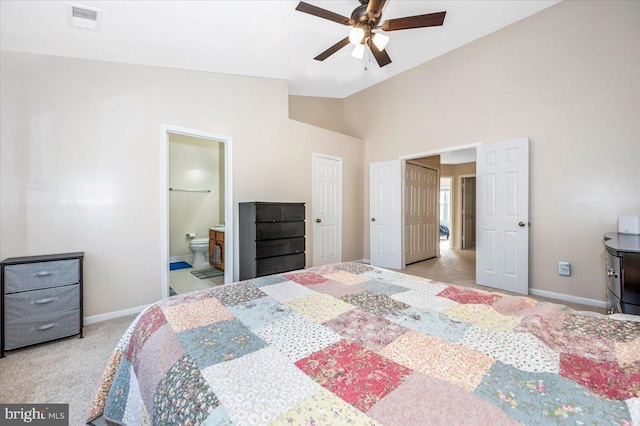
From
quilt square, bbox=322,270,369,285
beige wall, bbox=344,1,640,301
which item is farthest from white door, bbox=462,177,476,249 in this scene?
quilt square, bbox=322,270,369,285

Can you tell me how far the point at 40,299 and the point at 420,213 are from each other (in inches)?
222

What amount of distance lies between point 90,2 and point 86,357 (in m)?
2.75

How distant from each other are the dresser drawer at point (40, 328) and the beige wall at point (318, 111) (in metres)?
4.08

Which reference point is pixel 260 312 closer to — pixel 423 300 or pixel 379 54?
pixel 423 300

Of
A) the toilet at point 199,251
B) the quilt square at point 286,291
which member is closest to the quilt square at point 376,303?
the quilt square at point 286,291

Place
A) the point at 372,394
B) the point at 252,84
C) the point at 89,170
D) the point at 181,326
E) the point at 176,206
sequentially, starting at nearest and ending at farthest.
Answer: the point at 372,394
the point at 181,326
the point at 89,170
the point at 252,84
the point at 176,206

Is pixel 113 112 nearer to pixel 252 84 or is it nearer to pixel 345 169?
pixel 252 84

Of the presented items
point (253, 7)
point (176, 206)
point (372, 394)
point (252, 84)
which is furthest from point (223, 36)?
point (176, 206)

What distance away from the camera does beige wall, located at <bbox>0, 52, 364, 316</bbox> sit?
240cm

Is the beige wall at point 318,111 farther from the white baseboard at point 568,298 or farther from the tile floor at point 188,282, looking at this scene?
the white baseboard at point 568,298

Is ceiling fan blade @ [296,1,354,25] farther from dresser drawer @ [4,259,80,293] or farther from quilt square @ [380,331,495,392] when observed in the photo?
dresser drawer @ [4,259,80,293]

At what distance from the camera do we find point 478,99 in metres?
3.84

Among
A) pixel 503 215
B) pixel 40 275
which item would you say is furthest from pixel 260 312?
pixel 503 215

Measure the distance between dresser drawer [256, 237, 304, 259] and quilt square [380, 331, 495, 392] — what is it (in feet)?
8.62
